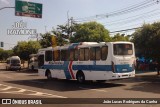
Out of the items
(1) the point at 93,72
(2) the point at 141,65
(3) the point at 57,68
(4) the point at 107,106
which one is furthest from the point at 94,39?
(4) the point at 107,106

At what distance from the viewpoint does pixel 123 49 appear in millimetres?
20656

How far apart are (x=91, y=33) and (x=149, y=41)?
51.8 feet

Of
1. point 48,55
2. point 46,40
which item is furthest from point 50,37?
point 48,55

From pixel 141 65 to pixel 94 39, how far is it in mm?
7195

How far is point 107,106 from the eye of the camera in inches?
484

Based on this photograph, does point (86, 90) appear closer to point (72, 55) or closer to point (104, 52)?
point (104, 52)

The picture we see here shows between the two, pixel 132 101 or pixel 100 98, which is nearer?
pixel 132 101

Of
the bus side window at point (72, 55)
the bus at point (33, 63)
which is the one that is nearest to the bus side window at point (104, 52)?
the bus side window at point (72, 55)

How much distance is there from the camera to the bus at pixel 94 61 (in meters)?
20.1

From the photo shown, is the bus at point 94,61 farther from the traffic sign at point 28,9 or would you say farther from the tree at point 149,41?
the tree at point 149,41

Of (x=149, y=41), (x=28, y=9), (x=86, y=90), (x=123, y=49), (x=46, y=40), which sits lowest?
(x=86, y=90)

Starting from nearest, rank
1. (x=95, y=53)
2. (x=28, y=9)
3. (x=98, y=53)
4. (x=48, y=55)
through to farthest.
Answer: (x=98, y=53) < (x=95, y=53) < (x=48, y=55) < (x=28, y=9)

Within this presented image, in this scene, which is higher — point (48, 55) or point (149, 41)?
point (149, 41)

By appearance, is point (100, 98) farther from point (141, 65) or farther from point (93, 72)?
point (141, 65)
